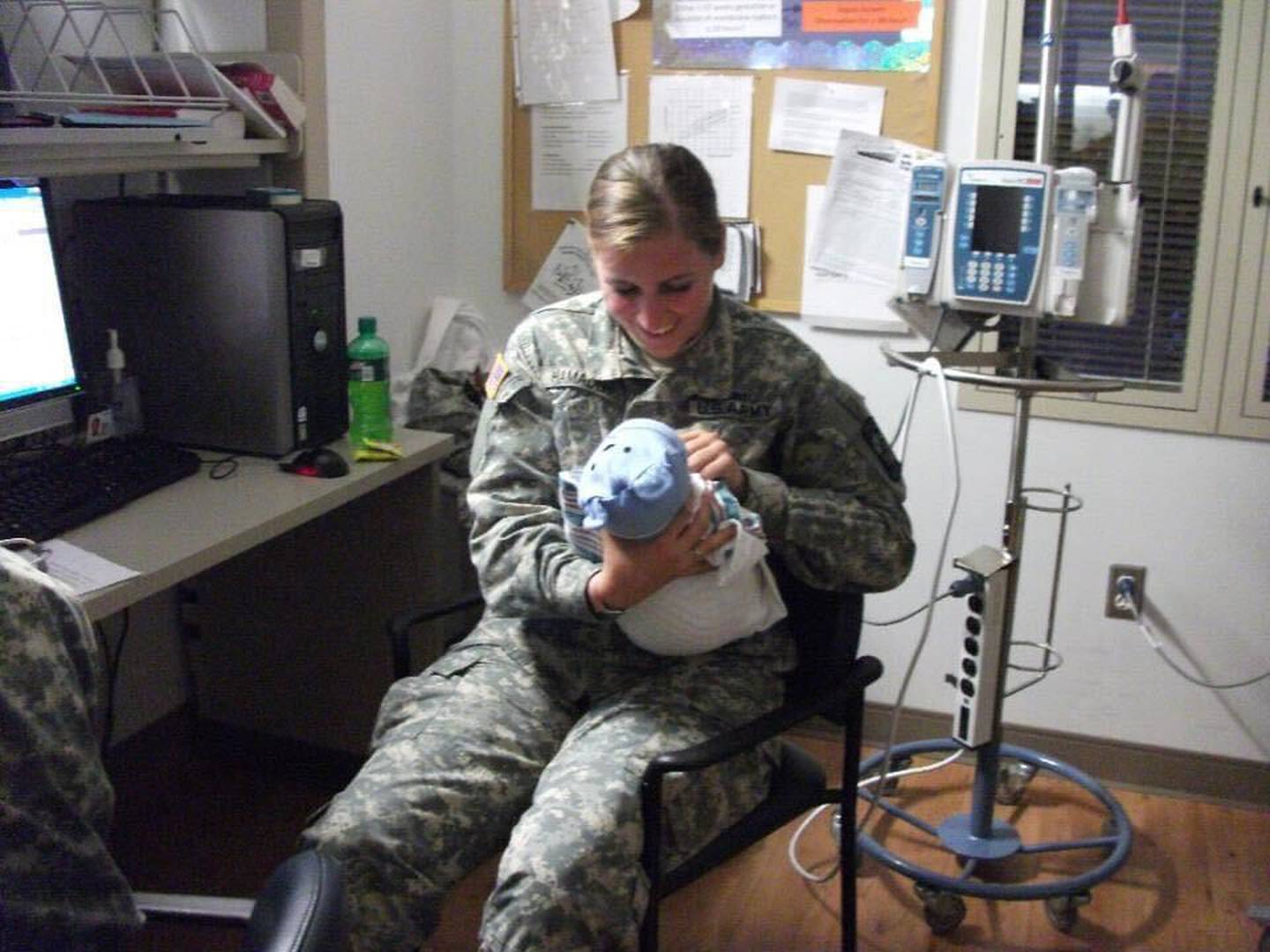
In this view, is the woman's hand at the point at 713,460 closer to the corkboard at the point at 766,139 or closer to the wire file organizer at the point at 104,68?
the wire file organizer at the point at 104,68

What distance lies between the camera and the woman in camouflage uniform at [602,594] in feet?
4.60

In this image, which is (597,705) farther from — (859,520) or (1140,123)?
(1140,123)

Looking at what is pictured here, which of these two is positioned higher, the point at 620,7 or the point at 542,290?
the point at 620,7

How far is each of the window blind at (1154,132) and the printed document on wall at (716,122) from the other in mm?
517

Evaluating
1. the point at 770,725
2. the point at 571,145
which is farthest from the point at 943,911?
the point at 571,145

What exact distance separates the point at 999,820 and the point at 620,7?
5.61 ft

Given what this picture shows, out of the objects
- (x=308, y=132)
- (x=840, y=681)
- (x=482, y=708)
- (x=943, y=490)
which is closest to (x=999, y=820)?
(x=943, y=490)

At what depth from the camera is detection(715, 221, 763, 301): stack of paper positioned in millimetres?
2545

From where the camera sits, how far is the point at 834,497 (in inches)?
63.7

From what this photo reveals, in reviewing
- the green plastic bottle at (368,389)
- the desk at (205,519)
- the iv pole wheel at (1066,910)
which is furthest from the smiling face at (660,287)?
the iv pole wheel at (1066,910)

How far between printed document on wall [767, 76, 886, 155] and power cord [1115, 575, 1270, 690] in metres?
0.98

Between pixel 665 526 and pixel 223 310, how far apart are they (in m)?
0.93

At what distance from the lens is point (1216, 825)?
2410mm

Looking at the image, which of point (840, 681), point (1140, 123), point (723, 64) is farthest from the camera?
point (723, 64)
